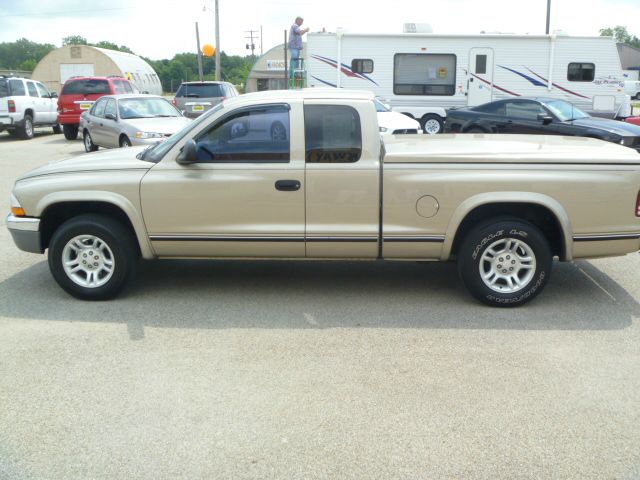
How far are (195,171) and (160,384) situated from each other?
2042mm

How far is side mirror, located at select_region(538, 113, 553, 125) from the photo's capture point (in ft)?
47.3

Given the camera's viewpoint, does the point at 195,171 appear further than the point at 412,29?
No

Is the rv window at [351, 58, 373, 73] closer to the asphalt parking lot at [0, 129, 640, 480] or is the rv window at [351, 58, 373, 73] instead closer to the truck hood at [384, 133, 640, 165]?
the truck hood at [384, 133, 640, 165]

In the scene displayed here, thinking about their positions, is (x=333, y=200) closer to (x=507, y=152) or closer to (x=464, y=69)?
(x=507, y=152)

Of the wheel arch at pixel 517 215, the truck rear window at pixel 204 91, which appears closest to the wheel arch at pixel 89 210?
the wheel arch at pixel 517 215

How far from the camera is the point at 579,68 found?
1994 centimetres

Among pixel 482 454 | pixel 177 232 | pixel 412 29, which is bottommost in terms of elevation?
pixel 482 454

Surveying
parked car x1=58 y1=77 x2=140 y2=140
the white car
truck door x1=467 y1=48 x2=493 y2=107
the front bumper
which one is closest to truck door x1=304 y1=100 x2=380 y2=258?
the front bumper

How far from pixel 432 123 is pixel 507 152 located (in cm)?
1501

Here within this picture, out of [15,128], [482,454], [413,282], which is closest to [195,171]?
[413,282]

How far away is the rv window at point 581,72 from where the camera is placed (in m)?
19.9

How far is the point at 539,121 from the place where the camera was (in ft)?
49.1

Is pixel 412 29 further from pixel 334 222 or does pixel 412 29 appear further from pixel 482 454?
pixel 482 454

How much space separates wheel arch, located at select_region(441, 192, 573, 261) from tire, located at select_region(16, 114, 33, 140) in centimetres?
1943
